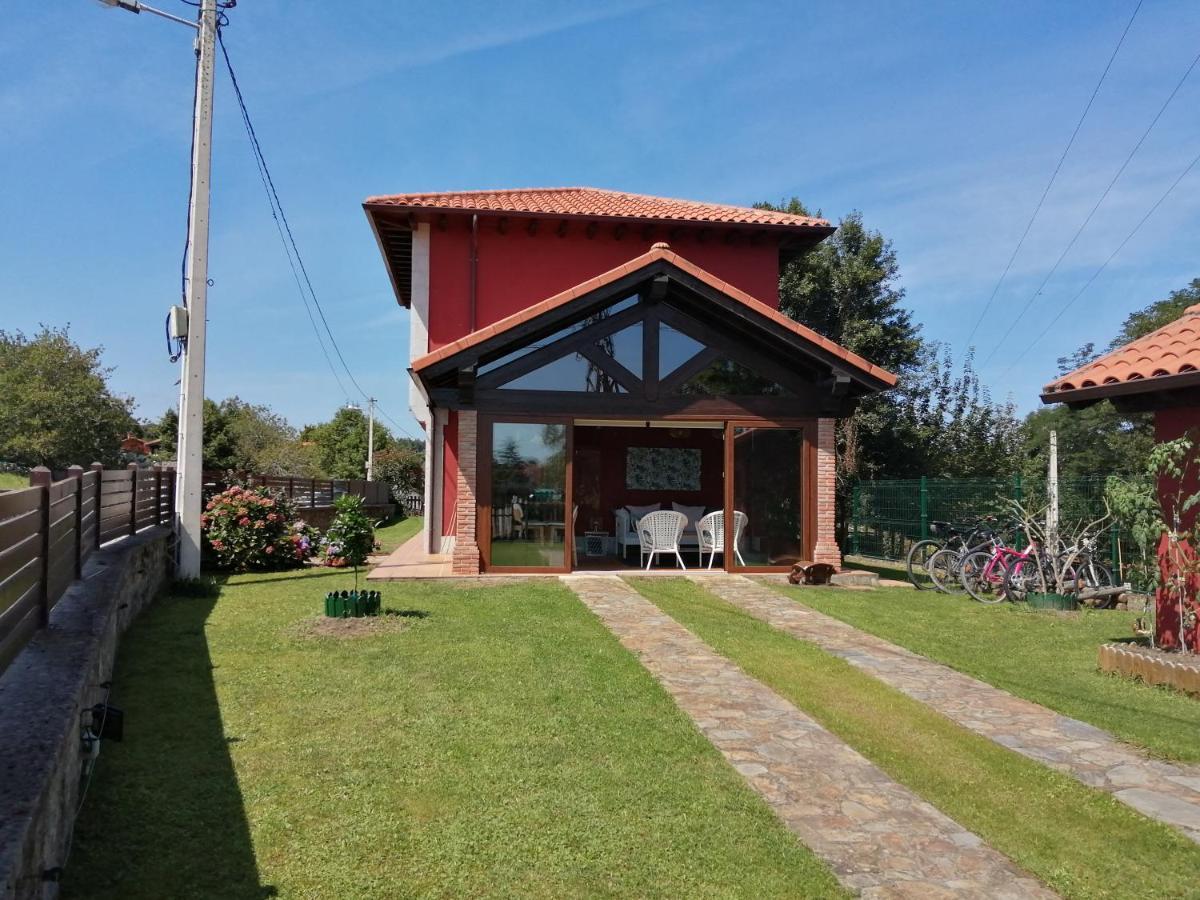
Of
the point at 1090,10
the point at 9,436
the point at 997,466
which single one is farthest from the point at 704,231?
the point at 9,436

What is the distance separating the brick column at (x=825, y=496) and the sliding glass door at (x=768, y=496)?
0.55ft

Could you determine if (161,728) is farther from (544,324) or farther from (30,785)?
(544,324)

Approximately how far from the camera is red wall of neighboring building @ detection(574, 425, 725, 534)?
15.7 metres

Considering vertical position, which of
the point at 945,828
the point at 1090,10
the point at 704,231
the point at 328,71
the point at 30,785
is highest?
the point at 1090,10

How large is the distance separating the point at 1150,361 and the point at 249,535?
11931 millimetres

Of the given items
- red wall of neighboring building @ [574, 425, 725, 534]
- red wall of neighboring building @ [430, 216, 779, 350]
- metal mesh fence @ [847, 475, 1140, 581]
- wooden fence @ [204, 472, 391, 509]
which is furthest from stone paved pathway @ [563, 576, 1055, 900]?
wooden fence @ [204, 472, 391, 509]

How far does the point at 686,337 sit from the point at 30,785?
1011 centimetres

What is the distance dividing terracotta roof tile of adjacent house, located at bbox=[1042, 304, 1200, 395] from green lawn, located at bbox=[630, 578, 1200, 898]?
3390 mm

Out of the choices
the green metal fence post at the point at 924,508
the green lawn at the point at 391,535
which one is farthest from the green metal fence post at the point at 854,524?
the green lawn at the point at 391,535

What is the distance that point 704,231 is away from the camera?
1545cm

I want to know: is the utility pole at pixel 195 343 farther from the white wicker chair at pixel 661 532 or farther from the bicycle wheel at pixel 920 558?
the bicycle wheel at pixel 920 558

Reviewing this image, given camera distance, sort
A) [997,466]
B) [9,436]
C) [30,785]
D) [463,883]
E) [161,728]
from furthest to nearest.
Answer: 1. [9,436]
2. [997,466]
3. [161,728]
4. [463,883]
5. [30,785]

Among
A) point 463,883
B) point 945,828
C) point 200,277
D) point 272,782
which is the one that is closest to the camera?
point 463,883

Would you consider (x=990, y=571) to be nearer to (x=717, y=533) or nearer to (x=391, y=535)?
(x=717, y=533)
